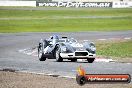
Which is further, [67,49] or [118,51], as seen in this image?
[118,51]

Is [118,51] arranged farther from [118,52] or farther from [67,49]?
[67,49]

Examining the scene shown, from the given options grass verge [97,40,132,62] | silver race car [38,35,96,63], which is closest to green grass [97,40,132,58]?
grass verge [97,40,132,62]

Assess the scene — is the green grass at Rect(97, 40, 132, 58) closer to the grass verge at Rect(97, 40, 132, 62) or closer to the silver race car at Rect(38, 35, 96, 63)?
the grass verge at Rect(97, 40, 132, 62)

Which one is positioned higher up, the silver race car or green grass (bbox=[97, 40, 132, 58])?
the silver race car

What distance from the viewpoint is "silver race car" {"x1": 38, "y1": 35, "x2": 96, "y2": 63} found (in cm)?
2045

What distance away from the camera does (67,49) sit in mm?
20625

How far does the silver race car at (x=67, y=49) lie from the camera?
2045cm

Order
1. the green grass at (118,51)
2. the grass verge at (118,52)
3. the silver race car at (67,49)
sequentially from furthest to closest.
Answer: the green grass at (118,51) < the grass verge at (118,52) < the silver race car at (67,49)

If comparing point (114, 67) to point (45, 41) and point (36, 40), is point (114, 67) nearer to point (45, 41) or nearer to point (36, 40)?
point (45, 41)

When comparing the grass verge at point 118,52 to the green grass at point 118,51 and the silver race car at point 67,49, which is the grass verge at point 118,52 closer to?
the green grass at point 118,51

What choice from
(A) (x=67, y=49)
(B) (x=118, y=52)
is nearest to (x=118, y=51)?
(B) (x=118, y=52)

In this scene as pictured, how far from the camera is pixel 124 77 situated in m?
13.5

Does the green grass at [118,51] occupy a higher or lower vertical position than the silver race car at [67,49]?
lower

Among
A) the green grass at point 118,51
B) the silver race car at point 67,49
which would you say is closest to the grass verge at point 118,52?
the green grass at point 118,51
